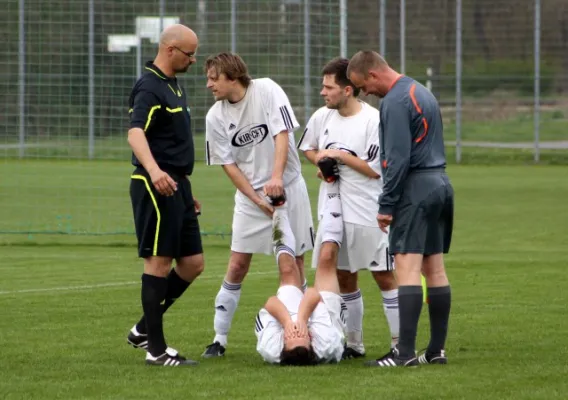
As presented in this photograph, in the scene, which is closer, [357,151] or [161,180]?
[161,180]

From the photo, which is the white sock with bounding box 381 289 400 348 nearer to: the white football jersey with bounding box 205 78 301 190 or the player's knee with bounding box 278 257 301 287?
the player's knee with bounding box 278 257 301 287

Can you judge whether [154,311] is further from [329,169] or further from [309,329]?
[329,169]

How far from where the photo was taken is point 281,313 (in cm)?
779

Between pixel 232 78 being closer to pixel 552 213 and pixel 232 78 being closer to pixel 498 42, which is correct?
pixel 552 213

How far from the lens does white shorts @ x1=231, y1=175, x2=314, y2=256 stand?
8289 millimetres

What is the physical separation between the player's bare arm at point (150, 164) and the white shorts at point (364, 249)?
1.21 metres

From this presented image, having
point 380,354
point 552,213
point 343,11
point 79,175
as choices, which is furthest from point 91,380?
point 79,175

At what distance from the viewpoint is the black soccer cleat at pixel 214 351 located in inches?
319

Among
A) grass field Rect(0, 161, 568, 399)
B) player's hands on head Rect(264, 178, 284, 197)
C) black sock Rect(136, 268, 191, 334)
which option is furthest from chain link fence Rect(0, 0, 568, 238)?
black sock Rect(136, 268, 191, 334)

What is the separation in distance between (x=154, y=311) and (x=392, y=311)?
1.52 metres

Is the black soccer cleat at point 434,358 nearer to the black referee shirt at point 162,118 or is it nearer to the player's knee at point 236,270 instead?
the player's knee at point 236,270

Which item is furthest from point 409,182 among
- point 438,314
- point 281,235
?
point 281,235

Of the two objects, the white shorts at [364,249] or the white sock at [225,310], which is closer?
the white shorts at [364,249]

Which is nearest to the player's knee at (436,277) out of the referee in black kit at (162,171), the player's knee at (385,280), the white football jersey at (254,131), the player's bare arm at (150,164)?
the player's knee at (385,280)
